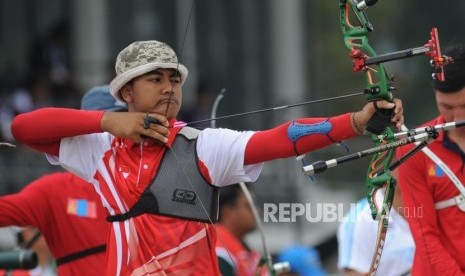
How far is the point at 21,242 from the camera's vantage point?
8992mm

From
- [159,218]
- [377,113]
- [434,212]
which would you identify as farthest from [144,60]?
[434,212]

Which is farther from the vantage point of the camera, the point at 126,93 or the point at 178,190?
the point at 126,93

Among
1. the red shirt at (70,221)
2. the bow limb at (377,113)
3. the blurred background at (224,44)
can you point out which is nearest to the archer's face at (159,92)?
the bow limb at (377,113)

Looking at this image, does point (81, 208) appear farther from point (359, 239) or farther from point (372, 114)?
point (372, 114)

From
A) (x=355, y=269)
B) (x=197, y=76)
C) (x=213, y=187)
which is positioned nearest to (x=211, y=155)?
(x=213, y=187)

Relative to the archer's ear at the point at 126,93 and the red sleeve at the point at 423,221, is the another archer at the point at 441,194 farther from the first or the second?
the archer's ear at the point at 126,93

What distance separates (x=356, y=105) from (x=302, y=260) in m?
2.50

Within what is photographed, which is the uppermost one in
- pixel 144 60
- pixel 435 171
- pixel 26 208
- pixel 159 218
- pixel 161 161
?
pixel 144 60

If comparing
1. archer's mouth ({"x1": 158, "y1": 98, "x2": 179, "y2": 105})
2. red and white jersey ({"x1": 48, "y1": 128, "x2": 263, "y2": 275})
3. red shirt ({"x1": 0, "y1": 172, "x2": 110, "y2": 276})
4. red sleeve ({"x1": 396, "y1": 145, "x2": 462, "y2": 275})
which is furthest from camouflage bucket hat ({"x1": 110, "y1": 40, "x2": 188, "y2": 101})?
red shirt ({"x1": 0, "y1": 172, "x2": 110, "y2": 276})

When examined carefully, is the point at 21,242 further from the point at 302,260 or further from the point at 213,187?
the point at 213,187

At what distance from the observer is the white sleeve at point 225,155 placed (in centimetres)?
596

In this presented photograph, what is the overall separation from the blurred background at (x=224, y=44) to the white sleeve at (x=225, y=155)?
9.17 m

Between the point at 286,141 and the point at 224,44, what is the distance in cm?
1221

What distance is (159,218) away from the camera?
602 cm
